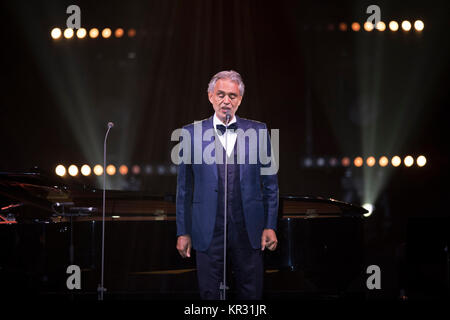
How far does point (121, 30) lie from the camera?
607 cm

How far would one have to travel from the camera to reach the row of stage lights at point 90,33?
19.3 feet

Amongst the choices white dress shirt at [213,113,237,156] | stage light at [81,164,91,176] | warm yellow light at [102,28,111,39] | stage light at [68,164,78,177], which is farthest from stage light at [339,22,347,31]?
white dress shirt at [213,113,237,156]

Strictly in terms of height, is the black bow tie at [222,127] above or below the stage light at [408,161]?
below

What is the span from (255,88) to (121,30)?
5.36 ft

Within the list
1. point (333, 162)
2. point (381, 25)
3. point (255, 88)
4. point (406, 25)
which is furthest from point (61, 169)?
point (406, 25)

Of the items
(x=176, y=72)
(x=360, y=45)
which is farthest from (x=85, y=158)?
(x=360, y=45)

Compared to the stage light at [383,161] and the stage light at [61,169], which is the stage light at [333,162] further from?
the stage light at [61,169]

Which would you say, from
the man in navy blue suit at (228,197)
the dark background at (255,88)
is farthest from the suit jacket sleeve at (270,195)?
the dark background at (255,88)

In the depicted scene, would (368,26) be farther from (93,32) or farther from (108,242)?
(108,242)

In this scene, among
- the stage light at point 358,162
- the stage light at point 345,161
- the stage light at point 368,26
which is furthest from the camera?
the stage light at point 345,161

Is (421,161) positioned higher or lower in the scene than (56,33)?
lower

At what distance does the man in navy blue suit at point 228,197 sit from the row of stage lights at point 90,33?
3.56 meters

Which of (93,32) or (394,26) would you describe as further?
(93,32)

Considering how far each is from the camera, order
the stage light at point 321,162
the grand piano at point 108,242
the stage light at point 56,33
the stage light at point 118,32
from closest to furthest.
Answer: the grand piano at point 108,242 < the stage light at point 56,33 < the stage light at point 118,32 < the stage light at point 321,162
